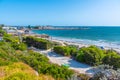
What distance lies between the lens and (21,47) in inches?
1003

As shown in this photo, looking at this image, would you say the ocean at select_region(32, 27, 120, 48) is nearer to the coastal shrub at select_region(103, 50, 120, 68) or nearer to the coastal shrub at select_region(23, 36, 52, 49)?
the coastal shrub at select_region(23, 36, 52, 49)

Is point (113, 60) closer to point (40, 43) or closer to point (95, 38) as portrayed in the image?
point (40, 43)

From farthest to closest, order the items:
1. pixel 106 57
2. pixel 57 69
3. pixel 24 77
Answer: pixel 106 57 < pixel 57 69 < pixel 24 77

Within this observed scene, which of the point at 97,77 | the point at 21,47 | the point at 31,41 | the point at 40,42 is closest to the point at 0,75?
the point at 97,77

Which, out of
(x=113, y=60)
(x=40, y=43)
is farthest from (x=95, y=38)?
(x=113, y=60)

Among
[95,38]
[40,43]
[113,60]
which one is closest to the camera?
[113,60]

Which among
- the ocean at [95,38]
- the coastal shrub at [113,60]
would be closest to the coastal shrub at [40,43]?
the coastal shrub at [113,60]

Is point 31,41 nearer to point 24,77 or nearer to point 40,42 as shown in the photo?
point 40,42

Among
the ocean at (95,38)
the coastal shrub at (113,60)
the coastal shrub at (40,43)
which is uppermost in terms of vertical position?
the coastal shrub at (113,60)

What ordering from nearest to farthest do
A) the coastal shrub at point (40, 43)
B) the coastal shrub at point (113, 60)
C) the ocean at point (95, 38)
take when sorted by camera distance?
the coastal shrub at point (113, 60) → the coastal shrub at point (40, 43) → the ocean at point (95, 38)

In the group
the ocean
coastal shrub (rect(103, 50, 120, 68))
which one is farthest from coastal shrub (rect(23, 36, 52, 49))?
the ocean

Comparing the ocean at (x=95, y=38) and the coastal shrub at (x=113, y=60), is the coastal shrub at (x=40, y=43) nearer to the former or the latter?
the coastal shrub at (x=113, y=60)

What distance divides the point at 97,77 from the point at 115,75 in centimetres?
124

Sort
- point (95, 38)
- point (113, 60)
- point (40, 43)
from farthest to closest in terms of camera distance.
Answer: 1. point (95, 38)
2. point (40, 43)
3. point (113, 60)
